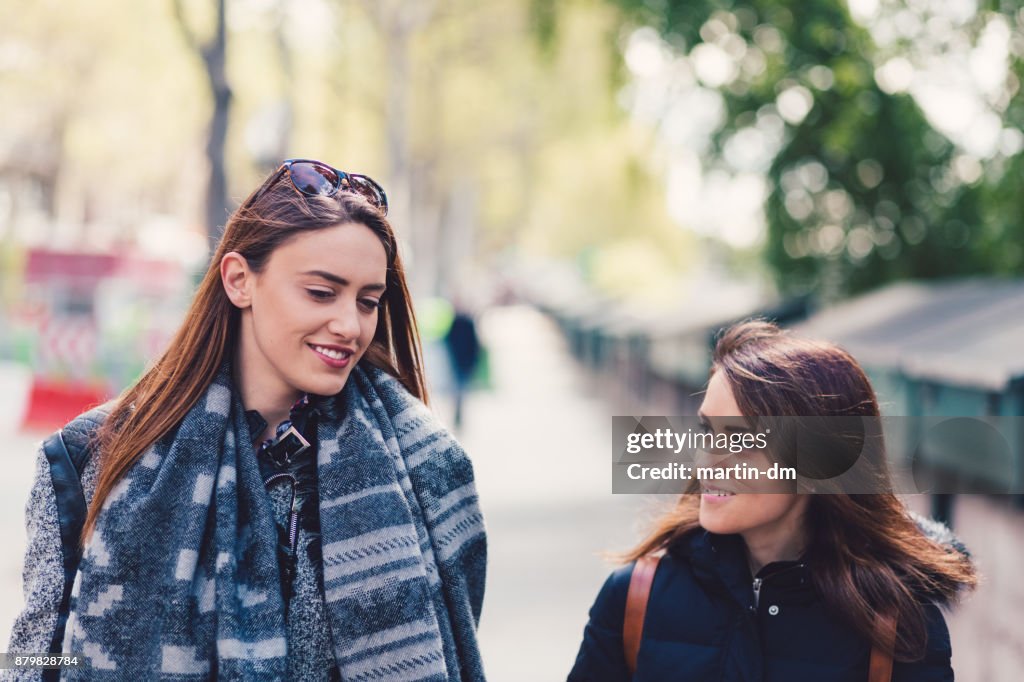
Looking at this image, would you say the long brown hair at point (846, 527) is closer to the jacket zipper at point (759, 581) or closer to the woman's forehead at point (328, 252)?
the jacket zipper at point (759, 581)

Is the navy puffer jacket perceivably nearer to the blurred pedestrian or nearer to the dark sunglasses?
the dark sunglasses

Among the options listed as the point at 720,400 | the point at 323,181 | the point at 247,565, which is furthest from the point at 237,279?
the point at 720,400

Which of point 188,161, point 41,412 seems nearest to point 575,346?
point 188,161

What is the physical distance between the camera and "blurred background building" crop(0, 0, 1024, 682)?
26.4 ft

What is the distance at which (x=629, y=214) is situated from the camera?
17766mm

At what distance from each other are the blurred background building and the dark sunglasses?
0.21 meters

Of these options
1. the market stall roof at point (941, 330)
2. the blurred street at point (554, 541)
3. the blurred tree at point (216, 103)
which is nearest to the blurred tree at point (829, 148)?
the market stall roof at point (941, 330)

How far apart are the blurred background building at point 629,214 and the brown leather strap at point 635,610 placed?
44 cm

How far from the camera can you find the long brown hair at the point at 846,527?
216cm

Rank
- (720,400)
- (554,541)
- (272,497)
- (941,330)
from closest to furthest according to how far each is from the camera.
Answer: (272,497) → (720,400) → (554,541) → (941,330)

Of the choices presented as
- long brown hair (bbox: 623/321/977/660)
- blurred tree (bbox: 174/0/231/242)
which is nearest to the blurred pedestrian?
blurred tree (bbox: 174/0/231/242)

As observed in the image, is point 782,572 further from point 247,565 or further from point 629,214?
point 629,214

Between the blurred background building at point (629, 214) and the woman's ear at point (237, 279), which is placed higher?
the blurred background building at point (629, 214)

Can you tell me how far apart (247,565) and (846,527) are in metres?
1.21
